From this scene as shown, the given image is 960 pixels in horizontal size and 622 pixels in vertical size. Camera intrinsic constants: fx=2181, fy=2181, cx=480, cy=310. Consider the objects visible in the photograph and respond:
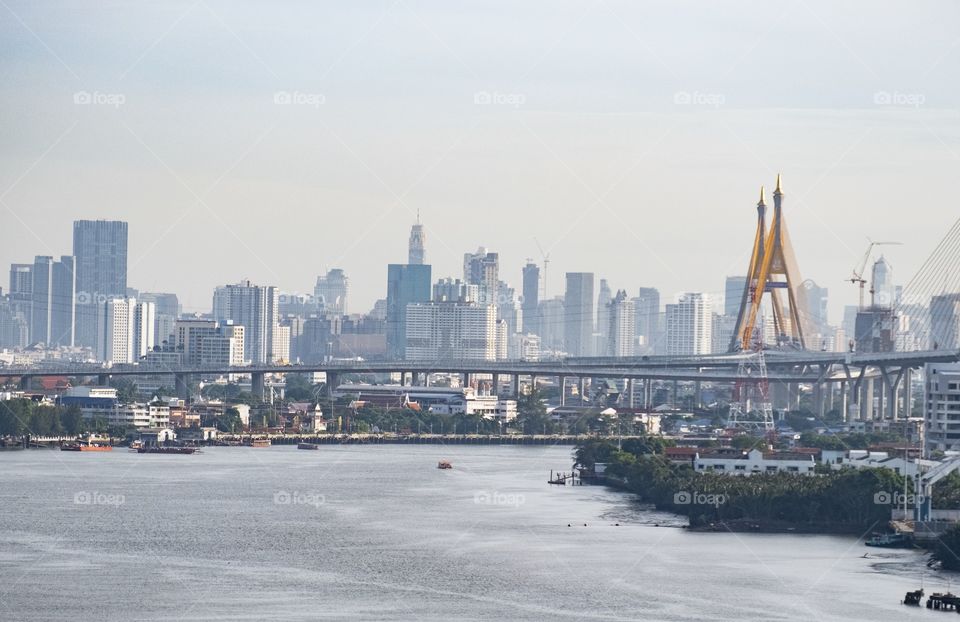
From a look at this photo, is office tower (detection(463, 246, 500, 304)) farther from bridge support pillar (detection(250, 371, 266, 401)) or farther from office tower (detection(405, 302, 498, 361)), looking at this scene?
bridge support pillar (detection(250, 371, 266, 401))

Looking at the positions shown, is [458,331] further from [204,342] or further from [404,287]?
[204,342]

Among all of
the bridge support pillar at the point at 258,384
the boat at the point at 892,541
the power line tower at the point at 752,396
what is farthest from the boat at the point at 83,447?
the boat at the point at 892,541

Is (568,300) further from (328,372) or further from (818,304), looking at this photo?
(328,372)

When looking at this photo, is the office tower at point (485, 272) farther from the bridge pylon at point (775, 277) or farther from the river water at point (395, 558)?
the river water at point (395, 558)

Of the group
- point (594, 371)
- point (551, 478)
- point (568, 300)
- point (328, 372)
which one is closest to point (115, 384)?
point (328, 372)

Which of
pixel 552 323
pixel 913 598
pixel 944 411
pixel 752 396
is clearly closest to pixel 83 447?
pixel 944 411
